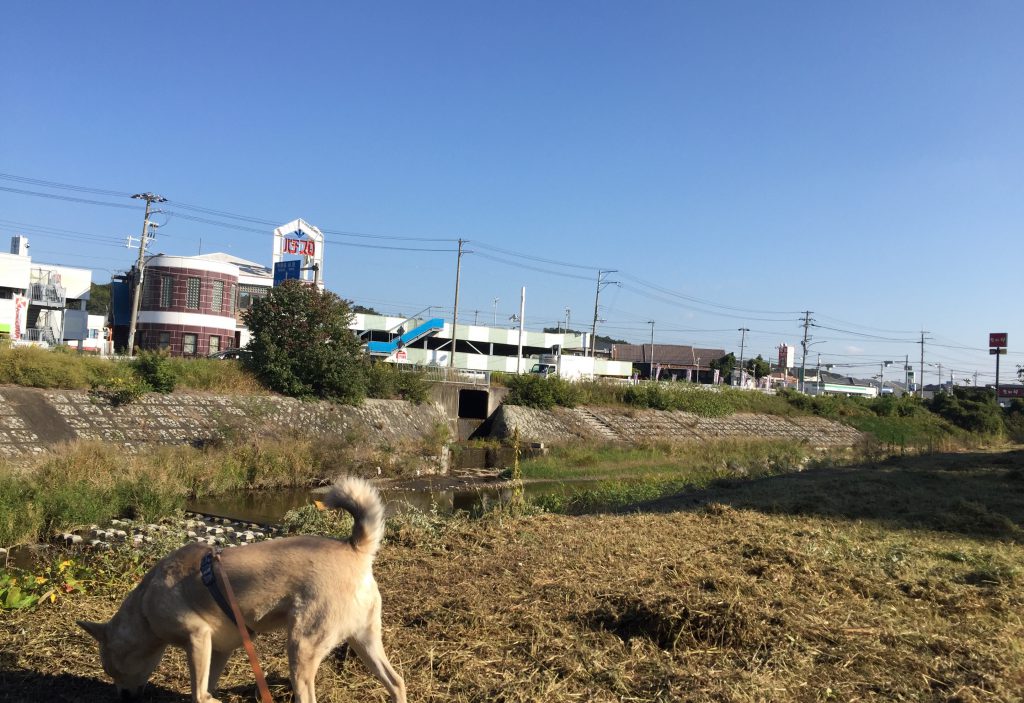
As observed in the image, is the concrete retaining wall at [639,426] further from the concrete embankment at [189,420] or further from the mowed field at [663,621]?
the mowed field at [663,621]

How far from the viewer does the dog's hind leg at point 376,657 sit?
13.6ft

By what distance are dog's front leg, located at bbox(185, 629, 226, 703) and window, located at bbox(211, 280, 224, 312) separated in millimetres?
46043

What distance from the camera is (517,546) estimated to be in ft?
28.8

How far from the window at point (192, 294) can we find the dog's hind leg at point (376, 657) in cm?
4611

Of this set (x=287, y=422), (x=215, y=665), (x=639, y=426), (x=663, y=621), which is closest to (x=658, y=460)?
(x=639, y=426)

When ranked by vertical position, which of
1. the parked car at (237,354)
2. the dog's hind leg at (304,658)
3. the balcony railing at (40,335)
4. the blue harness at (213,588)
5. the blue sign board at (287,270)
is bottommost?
the dog's hind leg at (304,658)

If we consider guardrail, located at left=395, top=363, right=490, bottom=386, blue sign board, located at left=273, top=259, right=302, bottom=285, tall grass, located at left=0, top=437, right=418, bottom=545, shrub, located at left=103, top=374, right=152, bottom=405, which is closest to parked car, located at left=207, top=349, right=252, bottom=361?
blue sign board, located at left=273, top=259, right=302, bottom=285

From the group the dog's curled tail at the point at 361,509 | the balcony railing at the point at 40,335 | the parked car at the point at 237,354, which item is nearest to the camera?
the dog's curled tail at the point at 361,509

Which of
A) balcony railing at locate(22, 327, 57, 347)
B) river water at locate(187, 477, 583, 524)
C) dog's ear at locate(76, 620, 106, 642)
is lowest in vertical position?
river water at locate(187, 477, 583, 524)

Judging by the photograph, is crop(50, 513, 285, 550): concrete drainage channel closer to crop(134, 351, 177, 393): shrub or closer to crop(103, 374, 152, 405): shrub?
crop(103, 374, 152, 405): shrub

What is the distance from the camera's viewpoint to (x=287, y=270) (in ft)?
142

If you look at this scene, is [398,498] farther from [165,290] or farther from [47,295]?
[47,295]

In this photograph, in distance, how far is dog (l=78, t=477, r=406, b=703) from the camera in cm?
403

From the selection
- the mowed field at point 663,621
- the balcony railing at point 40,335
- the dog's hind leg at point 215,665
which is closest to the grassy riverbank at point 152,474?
the mowed field at point 663,621
